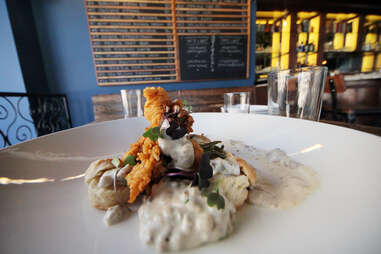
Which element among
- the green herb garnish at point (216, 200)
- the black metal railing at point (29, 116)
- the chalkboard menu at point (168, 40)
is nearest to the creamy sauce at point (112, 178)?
the green herb garnish at point (216, 200)

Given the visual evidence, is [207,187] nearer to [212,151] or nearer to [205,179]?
[205,179]

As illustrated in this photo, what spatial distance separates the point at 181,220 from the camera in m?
0.38

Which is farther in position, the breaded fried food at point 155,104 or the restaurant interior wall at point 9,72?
the restaurant interior wall at point 9,72

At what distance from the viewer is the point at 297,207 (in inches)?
16.7

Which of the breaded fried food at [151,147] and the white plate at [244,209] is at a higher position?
the breaded fried food at [151,147]

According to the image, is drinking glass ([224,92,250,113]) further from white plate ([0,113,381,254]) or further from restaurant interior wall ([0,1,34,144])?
restaurant interior wall ([0,1,34,144])

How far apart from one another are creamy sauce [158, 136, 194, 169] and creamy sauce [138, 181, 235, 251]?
7 cm

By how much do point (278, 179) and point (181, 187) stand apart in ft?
1.09

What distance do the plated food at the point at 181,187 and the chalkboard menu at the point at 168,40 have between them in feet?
8.57

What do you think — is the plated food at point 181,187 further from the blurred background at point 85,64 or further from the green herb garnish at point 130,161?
the blurred background at point 85,64

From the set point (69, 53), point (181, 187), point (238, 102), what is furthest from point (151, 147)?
point (69, 53)

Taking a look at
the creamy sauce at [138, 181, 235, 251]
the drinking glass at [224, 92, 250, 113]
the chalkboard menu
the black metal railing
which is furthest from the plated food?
the chalkboard menu

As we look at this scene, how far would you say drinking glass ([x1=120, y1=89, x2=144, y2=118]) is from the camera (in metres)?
1.16

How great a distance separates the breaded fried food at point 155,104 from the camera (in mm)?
639
